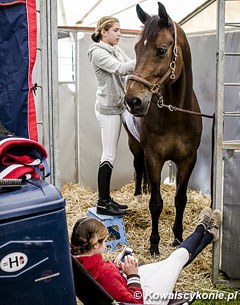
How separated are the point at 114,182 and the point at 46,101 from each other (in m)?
3.23

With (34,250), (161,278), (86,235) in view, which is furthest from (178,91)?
(34,250)

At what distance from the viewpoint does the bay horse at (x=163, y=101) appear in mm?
2699

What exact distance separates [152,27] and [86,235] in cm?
148

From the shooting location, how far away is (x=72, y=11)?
4770 millimetres

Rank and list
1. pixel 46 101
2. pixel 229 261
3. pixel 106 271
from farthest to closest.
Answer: pixel 229 261 < pixel 46 101 < pixel 106 271

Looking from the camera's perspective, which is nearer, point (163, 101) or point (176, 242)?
point (163, 101)

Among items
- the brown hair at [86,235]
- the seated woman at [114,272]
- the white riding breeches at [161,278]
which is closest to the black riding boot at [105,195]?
the white riding breeches at [161,278]

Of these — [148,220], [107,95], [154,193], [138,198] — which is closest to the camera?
[154,193]

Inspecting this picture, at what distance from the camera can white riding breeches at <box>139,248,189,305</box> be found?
198 cm

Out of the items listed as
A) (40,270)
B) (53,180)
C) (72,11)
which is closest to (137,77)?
(53,180)

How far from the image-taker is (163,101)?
307 cm

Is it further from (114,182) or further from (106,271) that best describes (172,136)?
(114,182)

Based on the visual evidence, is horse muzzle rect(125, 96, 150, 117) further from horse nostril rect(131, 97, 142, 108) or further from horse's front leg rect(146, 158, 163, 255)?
horse's front leg rect(146, 158, 163, 255)

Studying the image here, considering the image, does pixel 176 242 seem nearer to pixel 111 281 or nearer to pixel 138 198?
pixel 138 198
